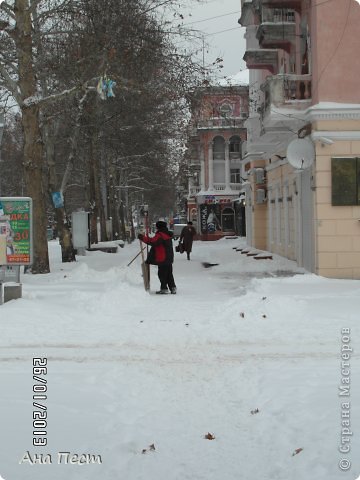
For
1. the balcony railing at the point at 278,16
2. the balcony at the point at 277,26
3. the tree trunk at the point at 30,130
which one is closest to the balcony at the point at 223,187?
the balcony at the point at 277,26

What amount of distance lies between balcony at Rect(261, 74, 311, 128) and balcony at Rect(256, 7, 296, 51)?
156 inches

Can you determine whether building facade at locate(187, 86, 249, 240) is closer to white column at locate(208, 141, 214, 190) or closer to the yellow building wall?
white column at locate(208, 141, 214, 190)

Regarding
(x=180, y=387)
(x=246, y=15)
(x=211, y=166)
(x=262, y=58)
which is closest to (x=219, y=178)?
(x=211, y=166)

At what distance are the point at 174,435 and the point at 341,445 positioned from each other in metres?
1.28

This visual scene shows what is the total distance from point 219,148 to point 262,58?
41943mm

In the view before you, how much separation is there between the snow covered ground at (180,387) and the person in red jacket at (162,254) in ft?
3.02

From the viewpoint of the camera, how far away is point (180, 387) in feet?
20.4

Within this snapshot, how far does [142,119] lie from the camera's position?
27.8 meters

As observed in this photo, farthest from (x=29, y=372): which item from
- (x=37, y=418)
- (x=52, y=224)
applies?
(x=52, y=224)

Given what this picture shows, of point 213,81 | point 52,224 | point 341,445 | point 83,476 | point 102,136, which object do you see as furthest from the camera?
point 52,224

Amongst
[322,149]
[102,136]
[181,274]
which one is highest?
[102,136]

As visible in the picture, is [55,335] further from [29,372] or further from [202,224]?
[202,224]

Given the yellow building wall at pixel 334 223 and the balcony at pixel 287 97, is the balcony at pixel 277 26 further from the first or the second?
the yellow building wall at pixel 334 223

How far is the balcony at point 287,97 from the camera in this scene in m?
16.2
